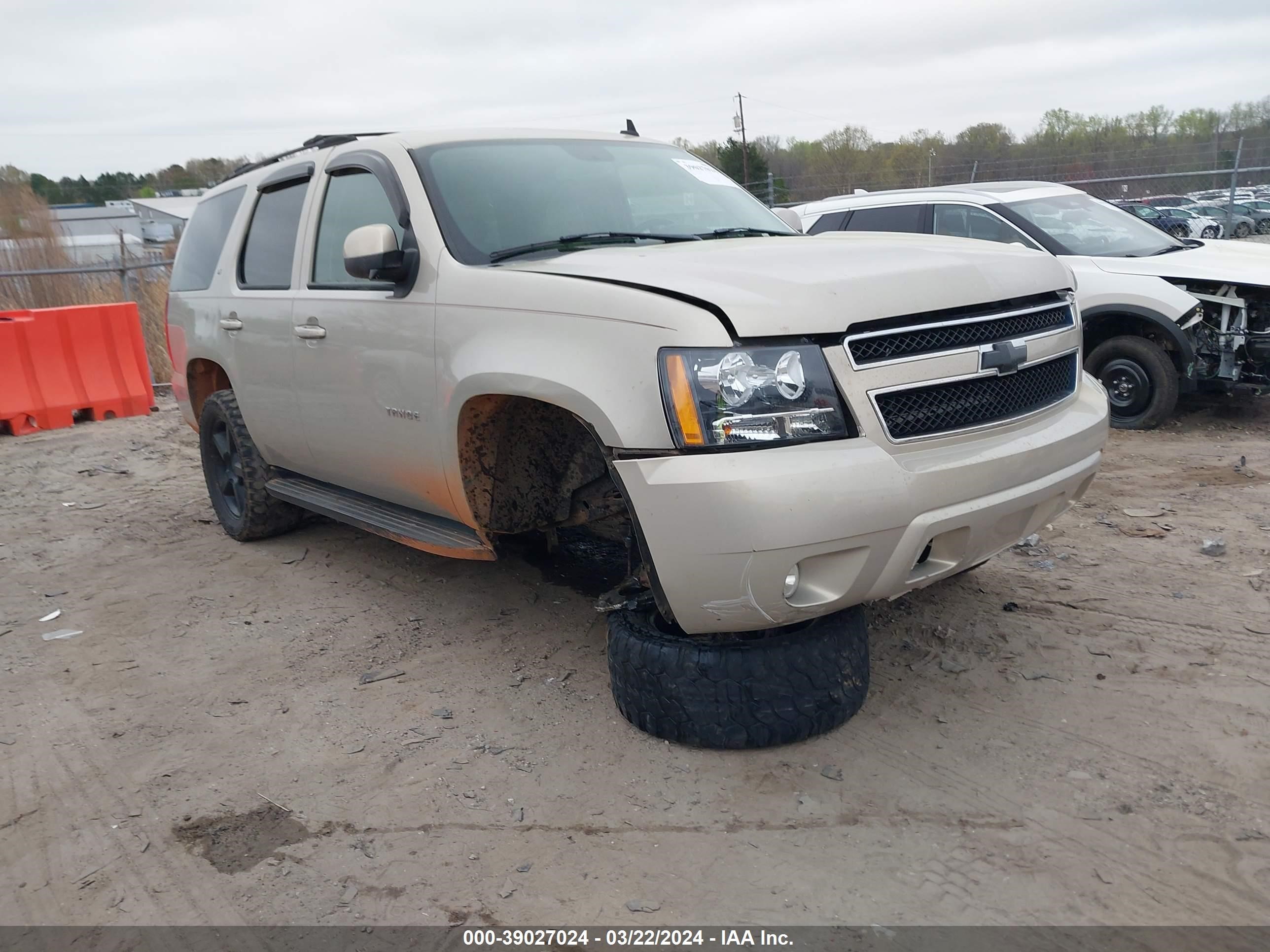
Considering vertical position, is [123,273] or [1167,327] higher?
[123,273]

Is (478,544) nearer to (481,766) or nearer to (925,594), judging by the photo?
(481,766)

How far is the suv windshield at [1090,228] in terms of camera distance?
748 centimetres

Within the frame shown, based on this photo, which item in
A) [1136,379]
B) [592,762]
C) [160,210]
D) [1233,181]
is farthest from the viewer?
[160,210]

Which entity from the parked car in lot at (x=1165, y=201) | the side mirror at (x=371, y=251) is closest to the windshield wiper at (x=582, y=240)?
the side mirror at (x=371, y=251)

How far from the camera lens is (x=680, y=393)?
8.85 ft

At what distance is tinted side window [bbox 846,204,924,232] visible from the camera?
8.17 m

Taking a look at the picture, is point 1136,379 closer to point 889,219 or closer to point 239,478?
point 889,219

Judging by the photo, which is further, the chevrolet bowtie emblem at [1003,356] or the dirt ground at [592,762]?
the chevrolet bowtie emblem at [1003,356]

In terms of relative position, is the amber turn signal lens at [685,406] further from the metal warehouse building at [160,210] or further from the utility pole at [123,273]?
the metal warehouse building at [160,210]

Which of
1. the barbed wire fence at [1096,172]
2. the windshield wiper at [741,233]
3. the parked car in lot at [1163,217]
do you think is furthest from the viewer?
the barbed wire fence at [1096,172]

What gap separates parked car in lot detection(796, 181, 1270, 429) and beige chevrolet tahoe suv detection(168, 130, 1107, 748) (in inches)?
149

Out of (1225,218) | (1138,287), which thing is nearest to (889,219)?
(1138,287)
